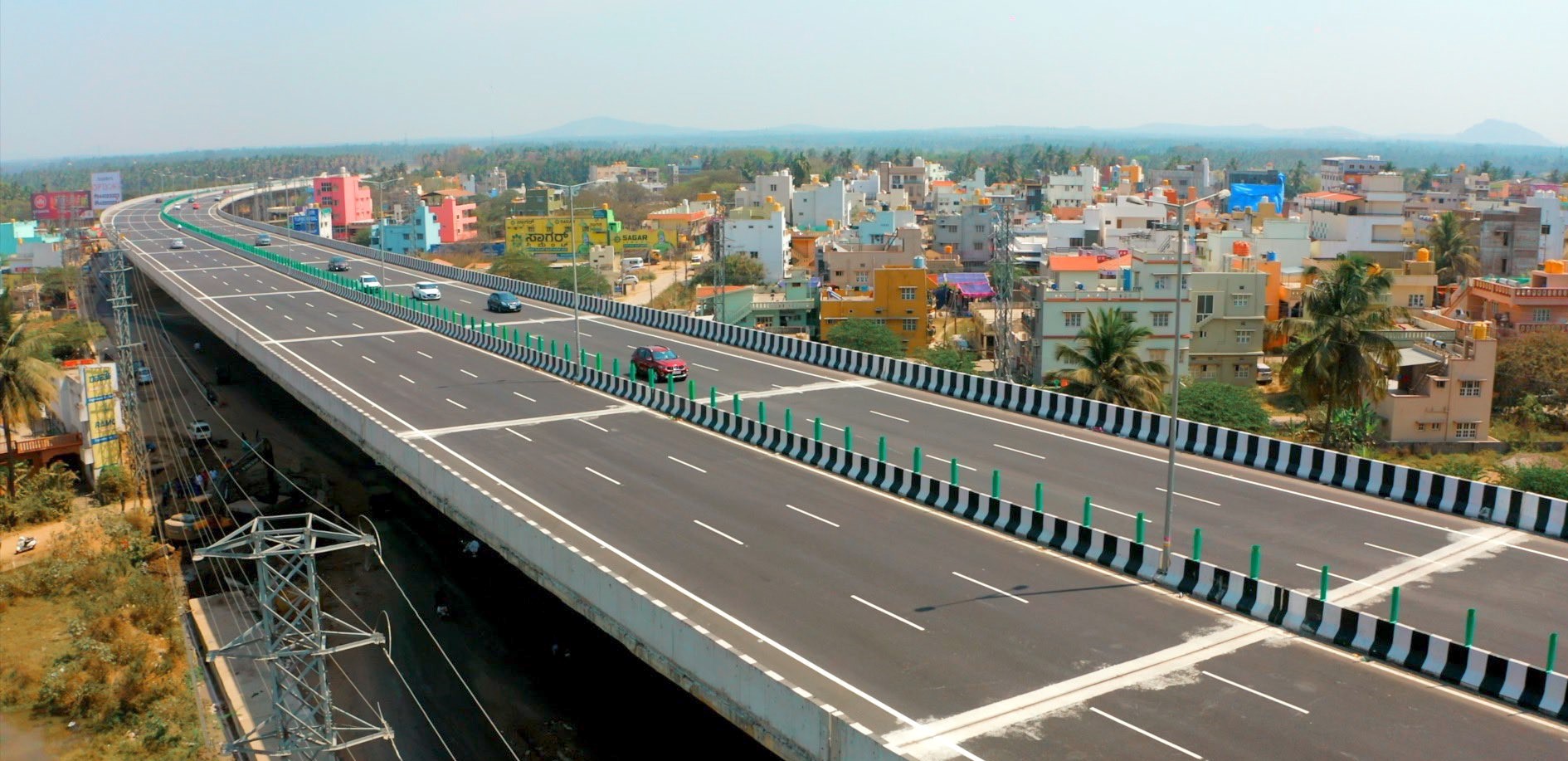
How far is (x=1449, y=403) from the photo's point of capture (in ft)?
162

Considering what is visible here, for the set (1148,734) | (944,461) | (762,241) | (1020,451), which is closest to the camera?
(1148,734)

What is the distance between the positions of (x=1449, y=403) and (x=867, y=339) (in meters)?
28.5

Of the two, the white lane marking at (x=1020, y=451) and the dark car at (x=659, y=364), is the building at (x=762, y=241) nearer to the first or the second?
the dark car at (x=659, y=364)

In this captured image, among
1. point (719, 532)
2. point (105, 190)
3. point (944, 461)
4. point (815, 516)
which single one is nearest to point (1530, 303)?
point (944, 461)

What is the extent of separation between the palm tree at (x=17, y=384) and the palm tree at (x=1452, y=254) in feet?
270

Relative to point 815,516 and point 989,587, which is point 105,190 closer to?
point 815,516

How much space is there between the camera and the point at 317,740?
1555 cm

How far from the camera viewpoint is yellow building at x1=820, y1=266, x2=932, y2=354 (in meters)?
74.6

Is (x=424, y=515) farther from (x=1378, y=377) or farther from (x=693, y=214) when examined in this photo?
(x=693, y=214)

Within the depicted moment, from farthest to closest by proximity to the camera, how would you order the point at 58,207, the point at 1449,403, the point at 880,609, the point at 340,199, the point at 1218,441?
the point at 340,199 → the point at 58,207 → the point at 1449,403 → the point at 1218,441 → the point at 880,609

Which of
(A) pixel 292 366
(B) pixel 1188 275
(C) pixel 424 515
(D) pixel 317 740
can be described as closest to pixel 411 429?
(C) pixel 424 515

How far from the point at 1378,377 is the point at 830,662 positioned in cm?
3008

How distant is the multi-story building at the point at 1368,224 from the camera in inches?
3612

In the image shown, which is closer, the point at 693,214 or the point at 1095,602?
the point at 1095,602
